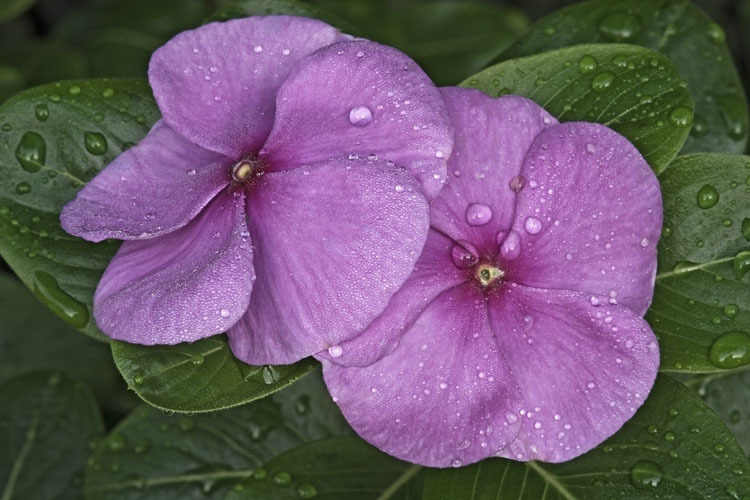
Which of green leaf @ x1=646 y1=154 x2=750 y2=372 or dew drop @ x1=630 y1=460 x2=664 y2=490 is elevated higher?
green leaf @ x1=646 y1=154 x2=750 y2=372

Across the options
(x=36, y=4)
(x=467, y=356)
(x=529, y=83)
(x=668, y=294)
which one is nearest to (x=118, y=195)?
(x=467, y=356)

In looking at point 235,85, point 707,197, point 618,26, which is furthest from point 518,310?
point 618,26

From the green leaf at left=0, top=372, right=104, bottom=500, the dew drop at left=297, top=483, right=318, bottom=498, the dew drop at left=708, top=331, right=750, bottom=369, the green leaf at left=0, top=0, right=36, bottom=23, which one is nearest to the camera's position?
the dew drop at left=708, top=331, right=750, bottom=369

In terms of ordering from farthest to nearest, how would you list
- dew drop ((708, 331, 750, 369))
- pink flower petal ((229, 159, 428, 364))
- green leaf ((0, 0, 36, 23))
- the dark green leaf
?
the dark green leaf < green leaf ((0, 0, 36, 23)) < dew drop ((708, 331, 750, 369)) < pink flower petal ((229, 159, 428, 364))

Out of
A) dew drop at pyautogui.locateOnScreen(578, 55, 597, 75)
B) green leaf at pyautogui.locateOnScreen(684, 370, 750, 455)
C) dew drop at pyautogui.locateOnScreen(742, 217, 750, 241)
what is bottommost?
green leaf at pyautogui.locateOnScreen(684, 370, 750, 455)

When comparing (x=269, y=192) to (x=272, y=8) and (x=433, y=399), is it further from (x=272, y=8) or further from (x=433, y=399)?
(x=272, y=8)

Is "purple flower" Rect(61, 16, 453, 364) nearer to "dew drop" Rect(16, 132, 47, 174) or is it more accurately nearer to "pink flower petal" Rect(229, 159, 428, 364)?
"pink flower petal" Rect(229, 159, 428, 364)

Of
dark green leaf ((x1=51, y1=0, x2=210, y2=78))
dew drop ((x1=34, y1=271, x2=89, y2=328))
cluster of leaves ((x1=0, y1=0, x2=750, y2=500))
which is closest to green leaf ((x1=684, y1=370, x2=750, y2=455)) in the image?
cluster of leaves ((x1=0, y1=0, x2=750, y2=500))
